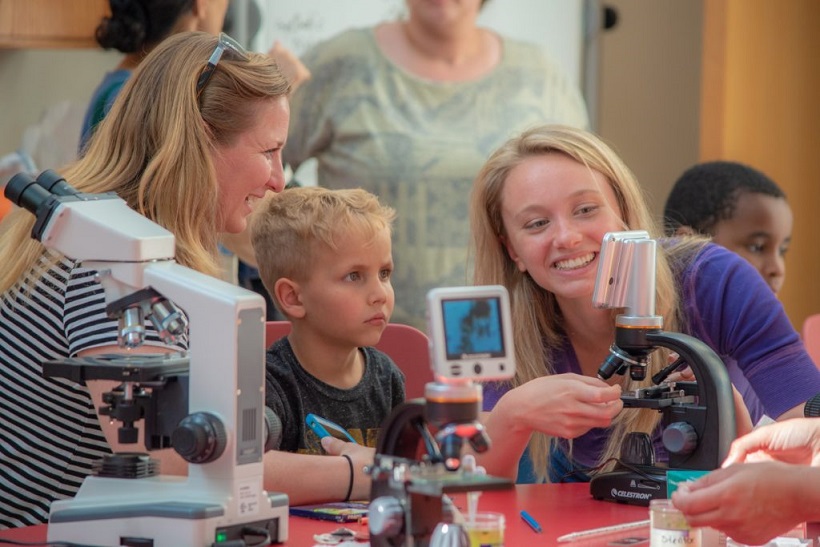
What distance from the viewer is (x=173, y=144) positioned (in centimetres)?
203

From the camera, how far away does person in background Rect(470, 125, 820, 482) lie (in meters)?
2.34

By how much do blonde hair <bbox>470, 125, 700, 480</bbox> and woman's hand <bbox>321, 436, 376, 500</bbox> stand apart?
17.9 inches

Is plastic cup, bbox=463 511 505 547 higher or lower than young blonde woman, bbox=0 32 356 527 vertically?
lower

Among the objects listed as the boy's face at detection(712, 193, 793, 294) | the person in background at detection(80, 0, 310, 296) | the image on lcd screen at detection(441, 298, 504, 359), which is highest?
the person in background at detection(80, 0, 310, 296)

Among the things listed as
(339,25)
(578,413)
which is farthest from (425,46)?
(578,413)

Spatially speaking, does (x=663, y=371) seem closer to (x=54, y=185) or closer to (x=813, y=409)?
(x=813, y=409)

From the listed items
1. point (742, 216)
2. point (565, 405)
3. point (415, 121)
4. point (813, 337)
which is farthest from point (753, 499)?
point (415, 121)

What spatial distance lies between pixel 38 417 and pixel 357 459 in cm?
51

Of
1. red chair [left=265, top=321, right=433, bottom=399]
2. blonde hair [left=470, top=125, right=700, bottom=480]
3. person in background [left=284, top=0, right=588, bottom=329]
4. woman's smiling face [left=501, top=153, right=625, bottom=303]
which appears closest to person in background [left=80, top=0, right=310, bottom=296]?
red chair [left=265, top=321, right=433, bottom=399]

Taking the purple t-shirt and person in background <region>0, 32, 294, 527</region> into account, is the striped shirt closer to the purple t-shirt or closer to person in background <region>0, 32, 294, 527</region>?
person in background <region>0, 32, 294, 527</region>

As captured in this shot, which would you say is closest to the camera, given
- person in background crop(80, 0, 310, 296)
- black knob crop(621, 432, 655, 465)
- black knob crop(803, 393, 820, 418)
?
black knob crop(803, 393, 820, 418)

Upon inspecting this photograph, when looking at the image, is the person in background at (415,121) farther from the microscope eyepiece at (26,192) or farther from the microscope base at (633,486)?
the microscope eyepiece at (26,192)

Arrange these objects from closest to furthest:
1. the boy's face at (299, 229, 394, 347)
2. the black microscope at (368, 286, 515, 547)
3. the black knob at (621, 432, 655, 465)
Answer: the black microscope at (368, 286, 515, 547) < the black knob at (621, 432, 655, 465) < the boy's face at (299, 229, 394, 347)

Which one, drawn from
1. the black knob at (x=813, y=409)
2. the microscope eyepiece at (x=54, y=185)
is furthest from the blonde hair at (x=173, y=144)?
the black knob at (x=813, y=409)
